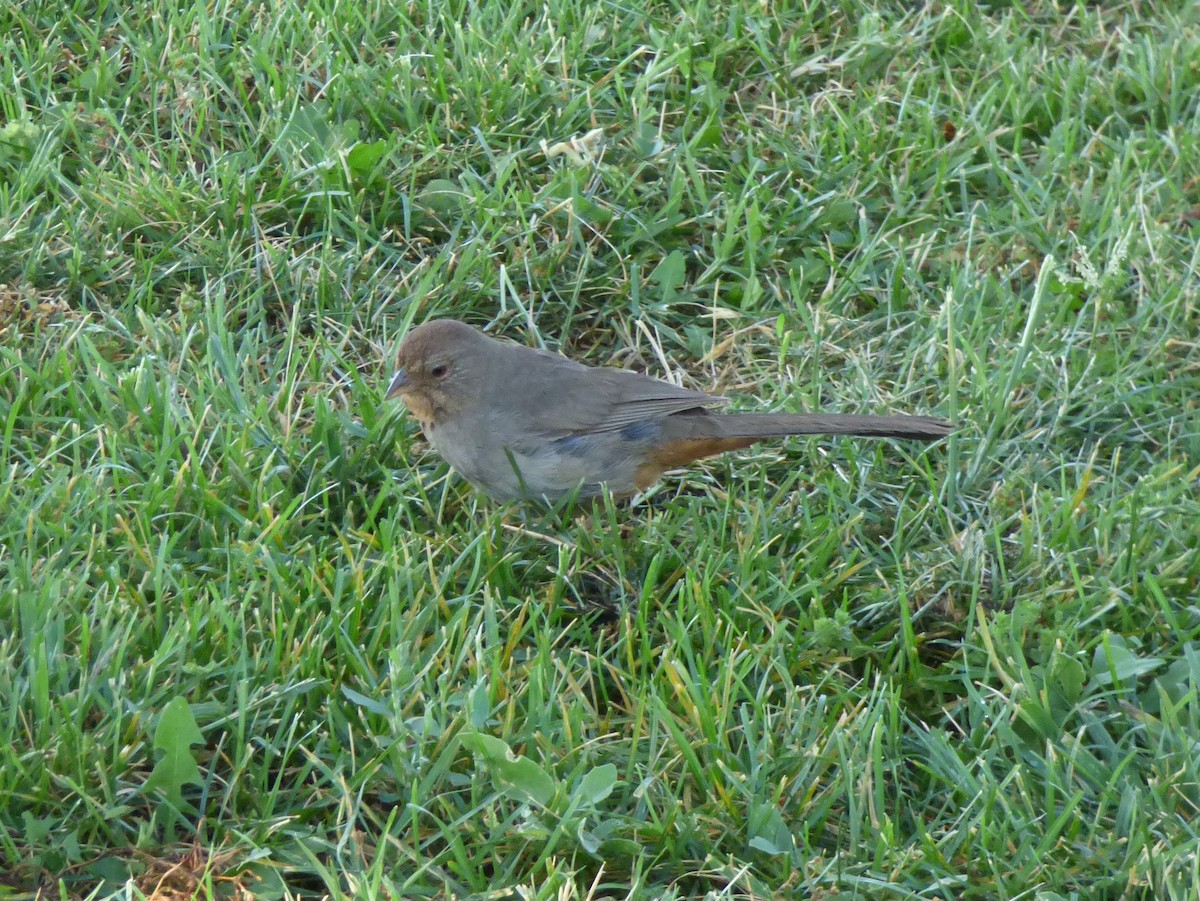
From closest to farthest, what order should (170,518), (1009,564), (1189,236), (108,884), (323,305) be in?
(108,884), (170,518), (1009,564), (323,305), (1189,236)

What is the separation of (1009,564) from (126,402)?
96.5 inches

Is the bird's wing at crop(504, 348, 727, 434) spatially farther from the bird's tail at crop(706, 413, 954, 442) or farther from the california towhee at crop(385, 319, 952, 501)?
the bird's tail at crop(706, 413, 954, 442)

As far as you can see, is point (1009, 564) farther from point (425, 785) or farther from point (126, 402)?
point (126, 402)

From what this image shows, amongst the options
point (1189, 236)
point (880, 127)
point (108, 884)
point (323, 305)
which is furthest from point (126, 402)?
point (1189, 236)

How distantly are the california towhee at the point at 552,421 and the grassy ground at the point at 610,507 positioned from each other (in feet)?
0.48

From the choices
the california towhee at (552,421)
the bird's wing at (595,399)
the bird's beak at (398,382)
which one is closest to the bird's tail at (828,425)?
the california towhee at (552,421)

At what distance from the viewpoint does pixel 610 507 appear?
409cm

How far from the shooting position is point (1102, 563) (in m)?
3.93

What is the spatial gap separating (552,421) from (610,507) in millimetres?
348

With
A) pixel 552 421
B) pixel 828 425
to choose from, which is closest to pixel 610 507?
pixel 552 421

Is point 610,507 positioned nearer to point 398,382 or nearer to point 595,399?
point 595,399

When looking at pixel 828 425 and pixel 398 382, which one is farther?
pixel 398 382

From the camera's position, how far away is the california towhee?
418cm

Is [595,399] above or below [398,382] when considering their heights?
below
